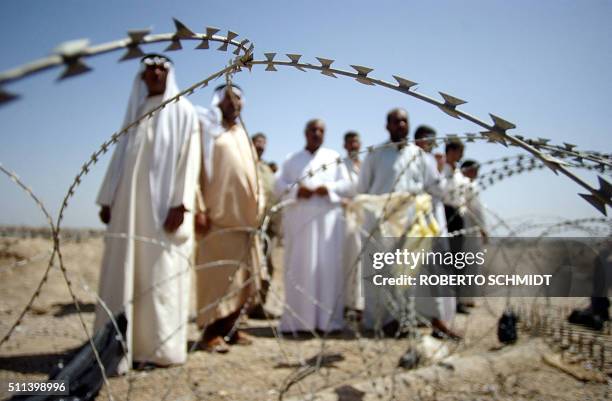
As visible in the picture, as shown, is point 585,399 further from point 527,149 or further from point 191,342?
point 191,342

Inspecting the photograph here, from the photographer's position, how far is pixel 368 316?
473 cm

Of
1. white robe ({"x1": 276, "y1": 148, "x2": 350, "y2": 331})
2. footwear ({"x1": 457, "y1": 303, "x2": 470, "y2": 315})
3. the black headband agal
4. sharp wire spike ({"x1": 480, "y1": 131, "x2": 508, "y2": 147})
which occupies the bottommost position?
footwear ({"x1": 457, "y1": 303, "x2": 470, "y2": 315})

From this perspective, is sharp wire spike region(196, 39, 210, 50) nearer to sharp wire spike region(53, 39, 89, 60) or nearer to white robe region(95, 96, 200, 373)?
sharp wire spike region(53, 39, 89, 60)

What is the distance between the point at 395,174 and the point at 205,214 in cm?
194

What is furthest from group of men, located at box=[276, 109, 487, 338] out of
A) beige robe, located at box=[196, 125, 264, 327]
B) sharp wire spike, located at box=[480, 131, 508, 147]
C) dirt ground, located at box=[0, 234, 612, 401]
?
sharp wire spike, located at box=[480, 131, 508, 147]

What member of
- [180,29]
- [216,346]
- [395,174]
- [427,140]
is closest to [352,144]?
[395,174]

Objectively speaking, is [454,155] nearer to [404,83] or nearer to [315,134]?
[315,134]

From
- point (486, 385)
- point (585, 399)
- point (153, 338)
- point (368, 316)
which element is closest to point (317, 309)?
point (368, 316)

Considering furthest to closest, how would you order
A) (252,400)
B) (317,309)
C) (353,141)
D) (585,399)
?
(353,141), (317,309), (252,400), (585,399)

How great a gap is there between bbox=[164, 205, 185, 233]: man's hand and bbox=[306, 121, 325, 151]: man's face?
2.14 m

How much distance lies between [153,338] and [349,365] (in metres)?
1.43

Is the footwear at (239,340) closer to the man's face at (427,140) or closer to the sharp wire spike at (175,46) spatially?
the man's face at (427,140)

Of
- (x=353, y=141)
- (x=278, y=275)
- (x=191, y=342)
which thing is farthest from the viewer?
(x=278, y=275)

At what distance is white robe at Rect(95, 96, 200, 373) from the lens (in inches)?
116
